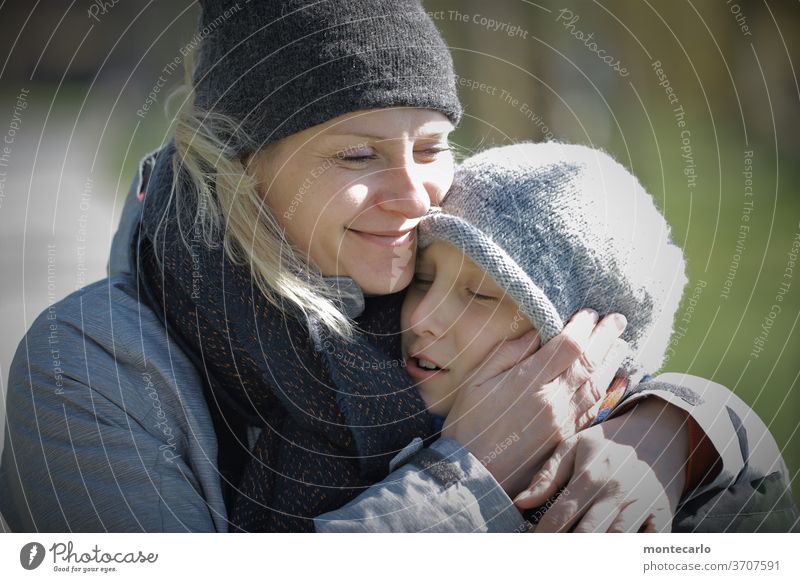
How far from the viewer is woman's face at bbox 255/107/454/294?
1075mm

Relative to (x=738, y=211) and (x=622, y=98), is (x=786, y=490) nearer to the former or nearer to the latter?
(x=622, y=98)

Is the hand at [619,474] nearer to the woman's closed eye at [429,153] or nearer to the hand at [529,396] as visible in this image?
the hand at [529,396]

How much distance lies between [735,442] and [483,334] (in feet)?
1.15

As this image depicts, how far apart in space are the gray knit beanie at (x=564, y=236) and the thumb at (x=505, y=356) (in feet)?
0.11

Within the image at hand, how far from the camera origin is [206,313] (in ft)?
3.60

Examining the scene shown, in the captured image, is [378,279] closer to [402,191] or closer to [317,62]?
[402,191]

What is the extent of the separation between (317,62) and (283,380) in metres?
0.39

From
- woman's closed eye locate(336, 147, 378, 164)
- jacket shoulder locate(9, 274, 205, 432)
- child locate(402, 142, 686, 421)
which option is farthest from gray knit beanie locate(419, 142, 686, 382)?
jacket shoulder locate(9, 274, 205, 432)

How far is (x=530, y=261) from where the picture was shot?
1.07 m

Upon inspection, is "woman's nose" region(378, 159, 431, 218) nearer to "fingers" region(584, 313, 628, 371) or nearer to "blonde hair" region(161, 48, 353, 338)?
"blonde hair" region(161, 48, 353, 338)

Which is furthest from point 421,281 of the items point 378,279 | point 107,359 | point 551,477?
point 107,359

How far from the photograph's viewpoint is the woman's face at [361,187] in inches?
42.3

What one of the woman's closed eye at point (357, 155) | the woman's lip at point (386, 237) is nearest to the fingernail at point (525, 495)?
the woman's lip at point (386, 237)

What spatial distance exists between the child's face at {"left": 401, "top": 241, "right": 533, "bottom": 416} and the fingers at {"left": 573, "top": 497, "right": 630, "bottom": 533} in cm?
22
